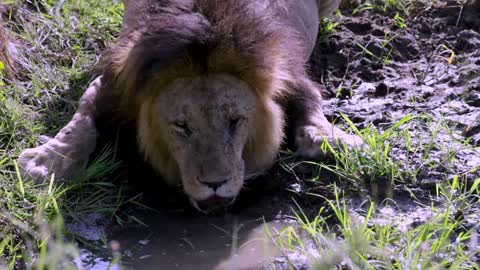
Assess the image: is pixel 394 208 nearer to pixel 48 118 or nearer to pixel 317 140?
pixel 317 140

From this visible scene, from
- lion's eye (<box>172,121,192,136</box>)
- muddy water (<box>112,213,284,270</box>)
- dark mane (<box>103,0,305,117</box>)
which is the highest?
dark mane (<box>103,0,305,117</box>)

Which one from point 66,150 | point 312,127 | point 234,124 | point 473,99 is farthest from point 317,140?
point 66,150

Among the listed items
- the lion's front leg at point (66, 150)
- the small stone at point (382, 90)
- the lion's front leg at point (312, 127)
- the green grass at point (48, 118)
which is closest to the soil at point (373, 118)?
the small stone at point (382, 90)

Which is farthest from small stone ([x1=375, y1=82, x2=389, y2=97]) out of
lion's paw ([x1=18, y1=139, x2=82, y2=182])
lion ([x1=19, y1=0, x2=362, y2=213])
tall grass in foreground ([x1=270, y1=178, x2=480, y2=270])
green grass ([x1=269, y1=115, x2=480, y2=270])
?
lion's paw ([x1=18, y1=139, x2=82, y2=182])

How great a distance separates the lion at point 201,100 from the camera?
4.06 meters

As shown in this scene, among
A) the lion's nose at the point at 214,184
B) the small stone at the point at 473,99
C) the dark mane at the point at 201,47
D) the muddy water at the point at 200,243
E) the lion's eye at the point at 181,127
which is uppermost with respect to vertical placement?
the dark mane at the point at 201,47

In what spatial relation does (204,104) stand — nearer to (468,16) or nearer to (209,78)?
(209,78)

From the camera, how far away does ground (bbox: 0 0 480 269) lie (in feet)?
12.4

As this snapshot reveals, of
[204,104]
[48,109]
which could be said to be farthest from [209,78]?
[48,109]

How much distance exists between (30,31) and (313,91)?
2.04 m

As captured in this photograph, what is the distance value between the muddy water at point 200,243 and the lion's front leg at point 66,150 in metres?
0.50

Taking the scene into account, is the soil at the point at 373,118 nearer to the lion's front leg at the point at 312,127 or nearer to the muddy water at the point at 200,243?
the muddy water at the point at 200,243

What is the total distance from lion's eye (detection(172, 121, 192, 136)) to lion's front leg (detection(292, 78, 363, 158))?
0.76 metres

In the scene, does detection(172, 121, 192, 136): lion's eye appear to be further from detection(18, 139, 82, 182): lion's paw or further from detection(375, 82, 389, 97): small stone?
detection(375, 82, 389, 97): small stone
